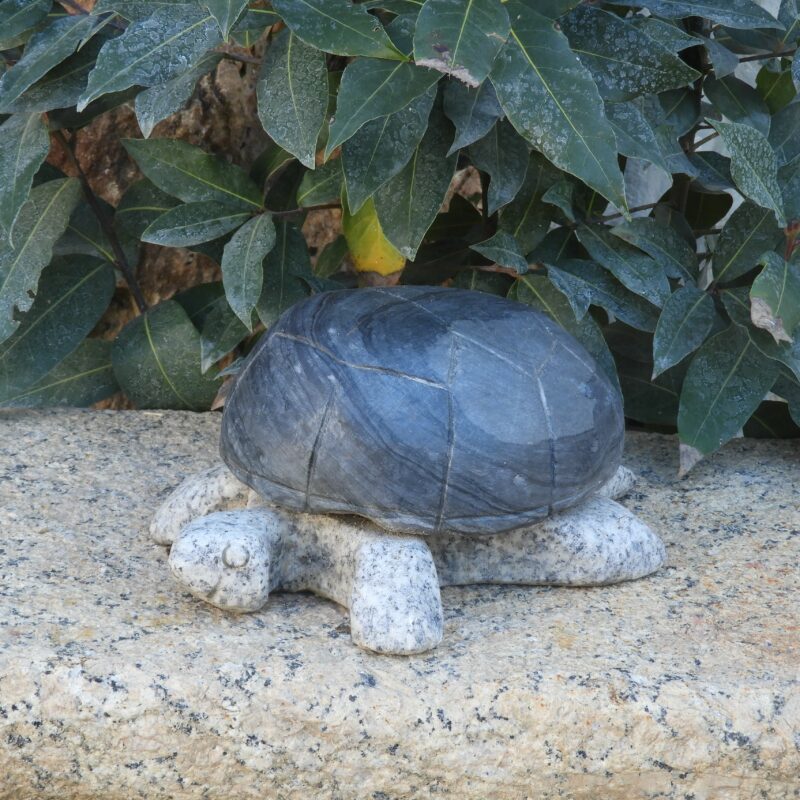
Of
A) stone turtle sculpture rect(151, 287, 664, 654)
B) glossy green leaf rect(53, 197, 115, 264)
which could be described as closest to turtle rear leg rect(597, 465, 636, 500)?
stone turtle sculpture rect(151, 287, 664, 654)

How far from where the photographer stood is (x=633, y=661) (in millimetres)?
1620

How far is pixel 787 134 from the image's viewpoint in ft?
7.90

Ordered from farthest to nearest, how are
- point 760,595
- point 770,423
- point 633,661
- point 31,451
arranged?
point 770,423, point 31,451, point 760,595, point 633,661

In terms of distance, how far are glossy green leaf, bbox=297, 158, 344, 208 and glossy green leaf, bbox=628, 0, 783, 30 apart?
73 centimetres

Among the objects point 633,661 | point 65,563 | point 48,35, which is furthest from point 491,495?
point 48,35

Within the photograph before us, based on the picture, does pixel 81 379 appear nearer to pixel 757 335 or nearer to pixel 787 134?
pixel 757 335

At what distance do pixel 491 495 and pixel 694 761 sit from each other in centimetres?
49

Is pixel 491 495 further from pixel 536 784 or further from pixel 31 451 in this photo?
pixel 31 451

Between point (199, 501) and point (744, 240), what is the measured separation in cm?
130

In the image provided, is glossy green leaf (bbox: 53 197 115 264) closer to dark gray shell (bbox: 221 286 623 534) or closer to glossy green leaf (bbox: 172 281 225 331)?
glossy green leaf (bbox: 172 281 225 331)

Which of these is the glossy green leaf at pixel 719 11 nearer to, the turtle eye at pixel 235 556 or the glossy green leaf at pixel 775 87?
the glossy green leaf at pixel 775 87

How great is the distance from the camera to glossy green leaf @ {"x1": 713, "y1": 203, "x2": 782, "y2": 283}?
229cm

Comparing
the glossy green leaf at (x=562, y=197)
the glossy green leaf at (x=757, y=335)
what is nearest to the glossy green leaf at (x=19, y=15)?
the glossy green leaf at (x=562, y=197)

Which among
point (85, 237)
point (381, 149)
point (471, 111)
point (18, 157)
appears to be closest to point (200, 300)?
point (85, 237)
